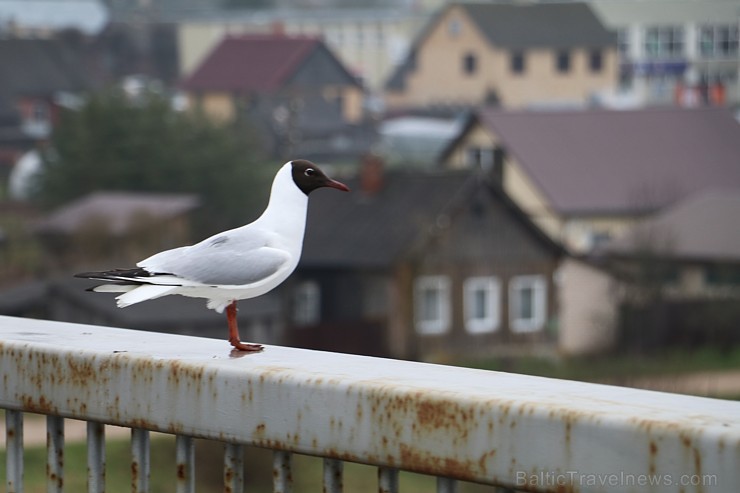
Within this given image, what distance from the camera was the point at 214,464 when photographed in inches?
595

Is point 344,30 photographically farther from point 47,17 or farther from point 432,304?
point 432,304

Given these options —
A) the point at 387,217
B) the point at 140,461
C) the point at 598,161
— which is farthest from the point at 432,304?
the point at 140,461

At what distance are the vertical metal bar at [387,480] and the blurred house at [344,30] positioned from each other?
3580 inches

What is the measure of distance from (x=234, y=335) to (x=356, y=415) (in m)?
0.96

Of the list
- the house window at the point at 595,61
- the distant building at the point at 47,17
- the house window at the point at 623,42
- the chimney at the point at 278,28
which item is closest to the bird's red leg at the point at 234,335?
the house window at the point at 623,42

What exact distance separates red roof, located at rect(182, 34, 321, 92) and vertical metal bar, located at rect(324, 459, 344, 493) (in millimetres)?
74637

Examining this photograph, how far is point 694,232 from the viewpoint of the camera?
36.1m

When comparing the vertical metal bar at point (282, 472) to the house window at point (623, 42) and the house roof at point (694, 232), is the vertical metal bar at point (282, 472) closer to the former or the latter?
the house roof at point (694, 232)

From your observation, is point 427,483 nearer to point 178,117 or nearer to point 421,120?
point 178,117

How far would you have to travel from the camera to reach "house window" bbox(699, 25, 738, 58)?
45031 mm

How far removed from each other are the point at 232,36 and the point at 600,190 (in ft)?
141

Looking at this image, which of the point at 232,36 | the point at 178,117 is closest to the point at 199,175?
the point at 178,117

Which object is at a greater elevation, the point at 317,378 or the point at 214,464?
the point at 317,378

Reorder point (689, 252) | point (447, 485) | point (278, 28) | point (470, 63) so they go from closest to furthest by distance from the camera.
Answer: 1. point (447, 485)
2. point (689, 252)
3. point (470, 63)
4. point (278, 28)
